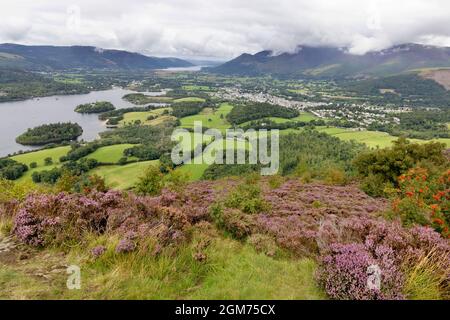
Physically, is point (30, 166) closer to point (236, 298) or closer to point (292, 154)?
point (292, 154)

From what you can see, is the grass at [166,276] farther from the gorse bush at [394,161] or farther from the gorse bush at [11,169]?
the gorse bush at [11,169]

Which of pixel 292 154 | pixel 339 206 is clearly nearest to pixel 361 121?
pixel 292 154

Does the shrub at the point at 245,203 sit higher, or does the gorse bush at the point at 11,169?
the shrub at the point at 245,203

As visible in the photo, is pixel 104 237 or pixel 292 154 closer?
pixel 104 237

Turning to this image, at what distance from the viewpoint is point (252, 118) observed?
14162 centimetres

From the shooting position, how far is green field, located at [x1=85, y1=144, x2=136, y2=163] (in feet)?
279

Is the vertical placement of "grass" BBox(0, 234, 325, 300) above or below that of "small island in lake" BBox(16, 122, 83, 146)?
above

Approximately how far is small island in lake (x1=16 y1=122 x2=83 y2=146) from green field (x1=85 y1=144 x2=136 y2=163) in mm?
33009

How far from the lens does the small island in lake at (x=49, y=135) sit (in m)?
115

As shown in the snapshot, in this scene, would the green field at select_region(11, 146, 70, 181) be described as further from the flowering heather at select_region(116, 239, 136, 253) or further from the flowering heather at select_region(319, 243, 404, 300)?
the flowering heather at select_region(319, 243, 404, 300)

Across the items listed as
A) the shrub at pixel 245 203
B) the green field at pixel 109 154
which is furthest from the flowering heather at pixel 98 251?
the green field at pixel 109 154

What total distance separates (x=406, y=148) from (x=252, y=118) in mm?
117277

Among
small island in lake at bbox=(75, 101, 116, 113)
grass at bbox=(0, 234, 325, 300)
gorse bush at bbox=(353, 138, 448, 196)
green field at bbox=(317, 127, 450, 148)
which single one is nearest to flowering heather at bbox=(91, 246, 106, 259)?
grass at bbox=(0, 234, 325, 300)

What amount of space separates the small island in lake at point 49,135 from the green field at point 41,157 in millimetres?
19581
